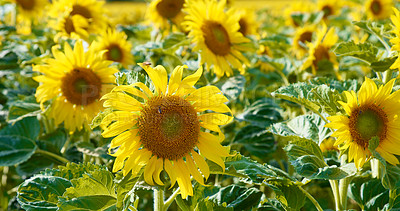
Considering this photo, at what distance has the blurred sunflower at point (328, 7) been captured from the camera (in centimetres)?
453

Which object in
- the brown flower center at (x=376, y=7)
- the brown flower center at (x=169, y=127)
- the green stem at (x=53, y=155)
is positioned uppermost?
the brown flower center at (x=376, y=7)

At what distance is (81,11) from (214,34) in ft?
3.91

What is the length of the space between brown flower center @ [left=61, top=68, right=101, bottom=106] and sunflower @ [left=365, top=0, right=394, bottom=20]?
3030mm

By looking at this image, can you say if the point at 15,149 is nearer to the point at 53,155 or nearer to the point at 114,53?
the point at 53,155

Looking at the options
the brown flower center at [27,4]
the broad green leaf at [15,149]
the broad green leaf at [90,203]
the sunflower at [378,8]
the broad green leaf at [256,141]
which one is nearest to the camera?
the broad green leaf at [90,203]

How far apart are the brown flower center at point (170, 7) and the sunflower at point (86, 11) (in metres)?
0.54

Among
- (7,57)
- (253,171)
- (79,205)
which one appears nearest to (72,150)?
(7,57)

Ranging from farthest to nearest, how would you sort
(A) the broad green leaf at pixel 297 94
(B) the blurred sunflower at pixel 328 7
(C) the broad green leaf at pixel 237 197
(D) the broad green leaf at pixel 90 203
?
1. (B) the blurred sunflower at pixel 328 7
2. (C) the broad green leaf at pixel 237 197
3. (A) the broad green leaf at pixel 297 94
4. (D) the broad green leaf at pixel 90 203

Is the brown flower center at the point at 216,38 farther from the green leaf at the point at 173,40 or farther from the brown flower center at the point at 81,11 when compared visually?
the brown flower center at the point at 81,11

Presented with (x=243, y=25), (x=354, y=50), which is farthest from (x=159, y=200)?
(x=243, y=25)

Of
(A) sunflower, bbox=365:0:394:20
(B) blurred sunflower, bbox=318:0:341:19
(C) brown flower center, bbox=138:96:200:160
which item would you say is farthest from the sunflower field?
(B) blurred sunflower, bbox=318:0:341:19

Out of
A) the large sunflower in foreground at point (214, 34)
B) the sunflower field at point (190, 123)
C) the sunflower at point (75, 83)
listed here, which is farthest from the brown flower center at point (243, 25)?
the sunflower at point (75, 83)

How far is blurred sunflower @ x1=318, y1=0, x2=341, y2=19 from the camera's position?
14.9ft

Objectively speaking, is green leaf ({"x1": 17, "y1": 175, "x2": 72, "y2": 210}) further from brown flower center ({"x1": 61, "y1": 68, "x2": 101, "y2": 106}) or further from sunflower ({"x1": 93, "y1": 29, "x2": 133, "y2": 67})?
sunflower ({"x1": 93, "y1": 29, "x2": 133, "y2": 67})
